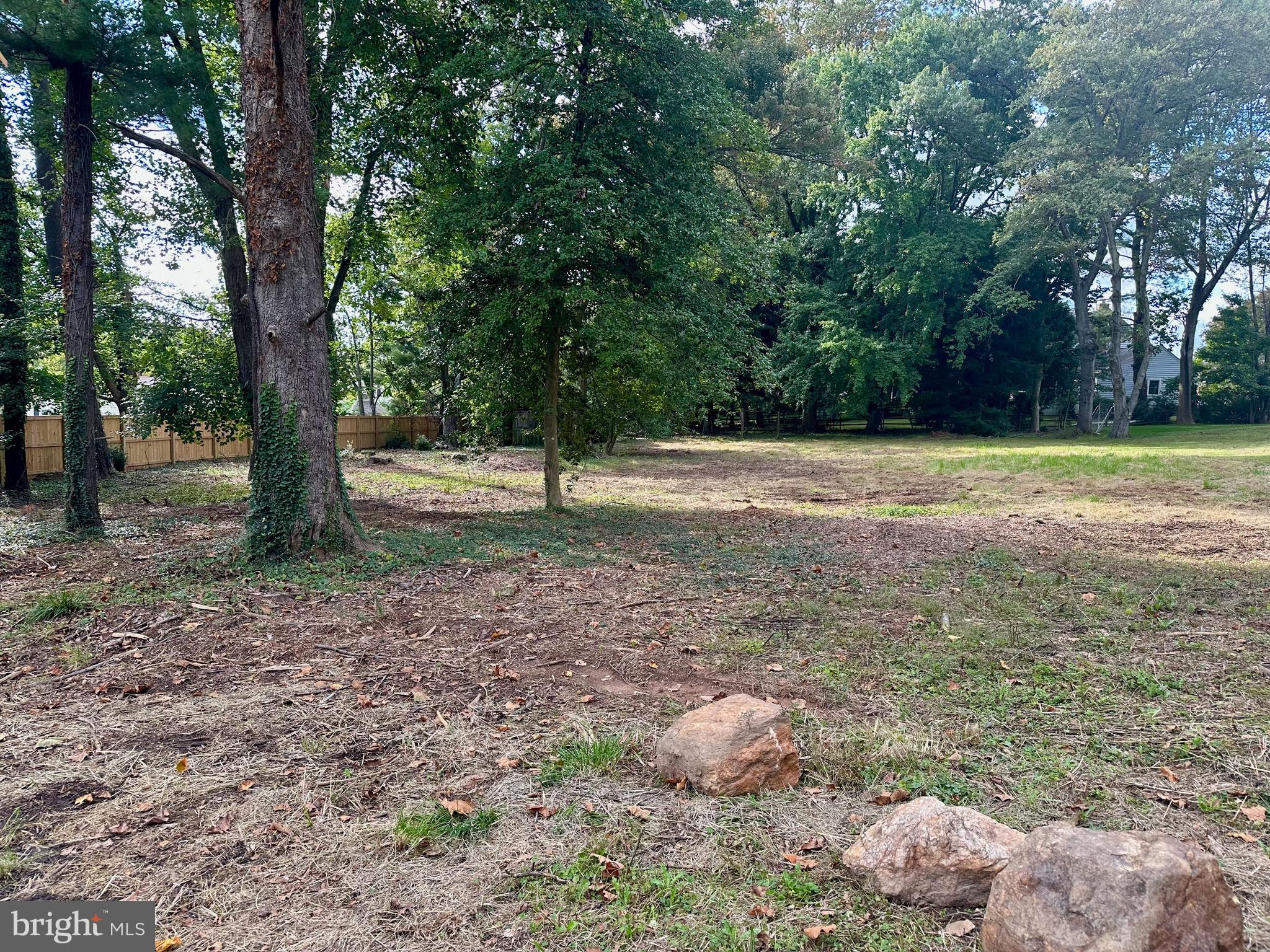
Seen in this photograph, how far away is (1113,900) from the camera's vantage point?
1908 mm

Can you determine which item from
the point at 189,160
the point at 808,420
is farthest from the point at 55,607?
the point at 808,420

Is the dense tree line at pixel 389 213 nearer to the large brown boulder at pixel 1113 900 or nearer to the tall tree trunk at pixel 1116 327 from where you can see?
the large brown boulder at pixel 1113 900

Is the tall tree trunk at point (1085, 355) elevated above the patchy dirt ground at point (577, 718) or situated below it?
above

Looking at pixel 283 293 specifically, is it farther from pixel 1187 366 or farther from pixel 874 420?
pixel 1187 366

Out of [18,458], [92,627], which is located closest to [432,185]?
[92,627]

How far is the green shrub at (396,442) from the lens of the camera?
26797mm

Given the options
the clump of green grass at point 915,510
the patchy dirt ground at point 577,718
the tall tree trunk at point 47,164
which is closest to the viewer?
the patchy dirt ground at point 577,718

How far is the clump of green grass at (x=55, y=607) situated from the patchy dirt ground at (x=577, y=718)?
0.02 metres

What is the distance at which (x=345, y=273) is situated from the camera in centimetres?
1162

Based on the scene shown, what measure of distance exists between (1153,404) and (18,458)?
42647mm

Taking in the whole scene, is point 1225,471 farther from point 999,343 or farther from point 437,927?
point 999,343

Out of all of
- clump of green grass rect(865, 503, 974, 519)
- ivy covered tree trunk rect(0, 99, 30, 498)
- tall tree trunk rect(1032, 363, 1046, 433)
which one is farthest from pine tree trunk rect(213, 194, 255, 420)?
tall tree trunk rect(1032, 363, 1046, 433)

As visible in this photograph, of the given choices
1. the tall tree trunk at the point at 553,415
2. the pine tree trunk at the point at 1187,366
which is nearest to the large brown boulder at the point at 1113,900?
the tall tree trunk at the point at 553,415

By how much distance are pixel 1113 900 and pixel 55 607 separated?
21.2 ft
